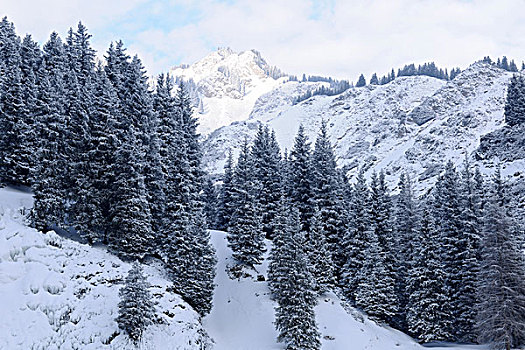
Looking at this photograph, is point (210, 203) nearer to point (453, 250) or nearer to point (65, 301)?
point (453, 250)

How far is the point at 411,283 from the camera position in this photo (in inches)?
1422

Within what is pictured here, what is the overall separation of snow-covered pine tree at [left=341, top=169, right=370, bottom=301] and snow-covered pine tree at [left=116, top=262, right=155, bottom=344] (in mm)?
25155

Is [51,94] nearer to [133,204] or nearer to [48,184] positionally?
[48,184]

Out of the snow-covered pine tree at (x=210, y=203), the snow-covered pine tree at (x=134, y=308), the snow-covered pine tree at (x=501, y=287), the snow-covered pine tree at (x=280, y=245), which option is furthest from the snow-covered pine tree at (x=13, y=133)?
the snow-covered pine tree at (x=501, y=287)

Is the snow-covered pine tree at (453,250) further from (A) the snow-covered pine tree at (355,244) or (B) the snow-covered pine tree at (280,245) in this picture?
(B) the snow-covered pine tree at (280,245)

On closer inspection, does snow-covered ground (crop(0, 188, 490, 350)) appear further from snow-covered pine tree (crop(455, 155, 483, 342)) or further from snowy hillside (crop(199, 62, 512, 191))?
snowy hillside (crop(199, 62, 512, 191))

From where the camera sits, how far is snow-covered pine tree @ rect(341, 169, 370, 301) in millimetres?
38812

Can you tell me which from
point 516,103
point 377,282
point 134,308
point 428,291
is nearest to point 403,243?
point 428,291

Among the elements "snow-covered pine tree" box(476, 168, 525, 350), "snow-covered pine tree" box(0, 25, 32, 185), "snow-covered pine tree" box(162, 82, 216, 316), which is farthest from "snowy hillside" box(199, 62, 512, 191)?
"snow-covered pine tree" box(0, 25, 32, 185)

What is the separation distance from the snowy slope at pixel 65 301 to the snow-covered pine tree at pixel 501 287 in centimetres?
1984

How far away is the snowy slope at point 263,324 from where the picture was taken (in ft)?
87.6

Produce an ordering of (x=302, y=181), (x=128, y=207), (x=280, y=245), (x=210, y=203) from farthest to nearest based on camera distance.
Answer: (x=210, y=203)
(x=302, y=181)
(x=280, y=245)
(x=128, y=207)

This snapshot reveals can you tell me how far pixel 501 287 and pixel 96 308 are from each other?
1022 inches

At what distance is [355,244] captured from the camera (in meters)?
39.6
